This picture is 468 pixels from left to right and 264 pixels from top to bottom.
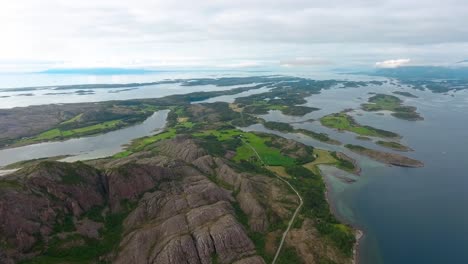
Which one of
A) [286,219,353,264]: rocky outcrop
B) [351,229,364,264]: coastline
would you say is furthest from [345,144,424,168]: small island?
[286,219,353,264]: rocky outcrop

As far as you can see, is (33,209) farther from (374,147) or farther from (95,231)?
(374,147)

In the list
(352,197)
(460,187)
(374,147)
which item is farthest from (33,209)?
(374,147)

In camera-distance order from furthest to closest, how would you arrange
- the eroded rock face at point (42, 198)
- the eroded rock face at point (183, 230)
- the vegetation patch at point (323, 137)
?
1. the vegetation patch at point (323, 137)
2. the eroded rock face at point (183, 230)
3. the eroded rock face at point (42, 198)

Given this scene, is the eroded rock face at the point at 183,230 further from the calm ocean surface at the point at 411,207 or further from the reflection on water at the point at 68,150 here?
the reflection on water at the point at 68,150

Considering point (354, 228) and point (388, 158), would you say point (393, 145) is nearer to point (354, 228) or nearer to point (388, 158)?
point (388, 158)

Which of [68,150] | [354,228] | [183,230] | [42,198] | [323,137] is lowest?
[354,228]

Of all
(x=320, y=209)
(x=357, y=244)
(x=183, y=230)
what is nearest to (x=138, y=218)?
(x=183, y=230)

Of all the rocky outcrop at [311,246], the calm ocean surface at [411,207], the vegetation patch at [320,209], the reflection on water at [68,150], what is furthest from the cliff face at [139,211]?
the reflection on water at [68,150]

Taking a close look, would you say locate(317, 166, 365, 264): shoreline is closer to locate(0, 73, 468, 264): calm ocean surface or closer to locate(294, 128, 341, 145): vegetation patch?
locate(0, 73, 468, 264): calm ocean surface

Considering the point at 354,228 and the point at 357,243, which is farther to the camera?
the point at 354,228
